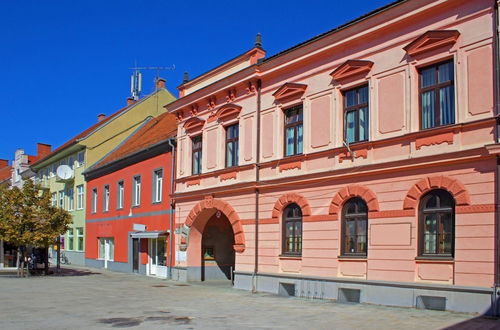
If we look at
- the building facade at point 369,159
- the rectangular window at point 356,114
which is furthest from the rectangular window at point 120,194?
the rectangular window at point 356,114

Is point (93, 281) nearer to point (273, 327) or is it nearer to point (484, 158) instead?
point (273, 327)

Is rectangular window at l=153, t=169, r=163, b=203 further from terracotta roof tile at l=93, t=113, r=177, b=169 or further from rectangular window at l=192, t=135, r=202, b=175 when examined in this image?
rectangular window at l=192, t=135, r=202, b=175

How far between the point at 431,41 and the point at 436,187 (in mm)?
3841

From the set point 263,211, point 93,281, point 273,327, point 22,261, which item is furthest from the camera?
point 22,261

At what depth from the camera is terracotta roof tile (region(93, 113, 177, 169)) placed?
29.7m

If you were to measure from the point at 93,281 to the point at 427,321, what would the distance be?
17.5 meters

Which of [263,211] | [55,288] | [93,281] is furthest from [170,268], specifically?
[263,211]

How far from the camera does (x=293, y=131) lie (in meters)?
19.1

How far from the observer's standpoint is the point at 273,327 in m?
11.9

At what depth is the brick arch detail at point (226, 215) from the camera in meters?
20.8

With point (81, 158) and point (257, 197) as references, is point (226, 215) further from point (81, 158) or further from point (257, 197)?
point (81, 158)

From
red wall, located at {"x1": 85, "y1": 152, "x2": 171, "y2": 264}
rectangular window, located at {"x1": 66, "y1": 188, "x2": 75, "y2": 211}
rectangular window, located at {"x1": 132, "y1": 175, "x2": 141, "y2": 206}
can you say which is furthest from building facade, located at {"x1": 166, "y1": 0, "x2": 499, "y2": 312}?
rectangular window, located at {"x1": 66, "y1": 188, "x2": 75, "y2": 211}

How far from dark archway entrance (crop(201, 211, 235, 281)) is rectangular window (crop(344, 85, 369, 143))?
9.55 metres

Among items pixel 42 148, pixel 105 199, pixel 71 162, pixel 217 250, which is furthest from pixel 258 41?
pixel 42 148
